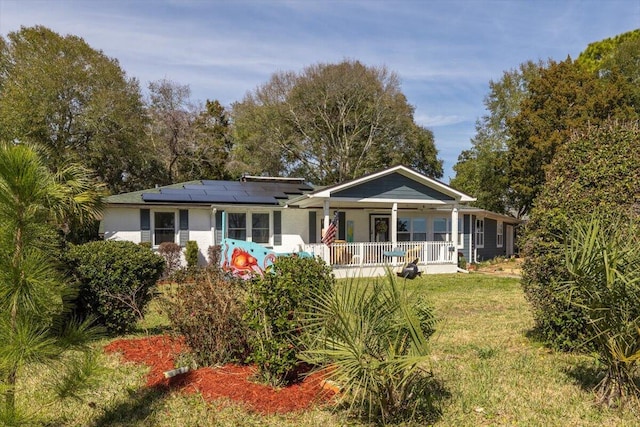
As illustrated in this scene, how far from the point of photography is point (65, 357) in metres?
3.15

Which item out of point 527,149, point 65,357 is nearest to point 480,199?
point 527,149

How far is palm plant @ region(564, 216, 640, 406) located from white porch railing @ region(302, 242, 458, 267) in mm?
13150

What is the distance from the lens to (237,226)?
18.6 m

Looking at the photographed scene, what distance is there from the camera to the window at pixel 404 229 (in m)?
22.3

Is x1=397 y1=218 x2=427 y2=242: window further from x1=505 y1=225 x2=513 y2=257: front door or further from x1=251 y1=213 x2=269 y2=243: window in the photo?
x1=505 y1=225 x2=513 y2=257: front door

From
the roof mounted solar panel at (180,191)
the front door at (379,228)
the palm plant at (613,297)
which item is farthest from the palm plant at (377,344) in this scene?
the front door at (379,228)

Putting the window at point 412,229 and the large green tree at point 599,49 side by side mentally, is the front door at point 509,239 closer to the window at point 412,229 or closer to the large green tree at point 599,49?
the window at point 412,229

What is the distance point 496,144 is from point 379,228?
16.7 m

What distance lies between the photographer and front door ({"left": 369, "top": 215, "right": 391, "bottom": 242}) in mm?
22097

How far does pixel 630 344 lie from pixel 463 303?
708 cm

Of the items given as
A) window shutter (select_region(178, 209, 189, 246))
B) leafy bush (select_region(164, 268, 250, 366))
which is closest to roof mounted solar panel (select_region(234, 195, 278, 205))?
window shutter (select_region(178, 209, 189, 246))

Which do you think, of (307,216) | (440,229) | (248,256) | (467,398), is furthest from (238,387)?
(440,229)

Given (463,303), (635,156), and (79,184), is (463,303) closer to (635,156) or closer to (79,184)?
(635,156)

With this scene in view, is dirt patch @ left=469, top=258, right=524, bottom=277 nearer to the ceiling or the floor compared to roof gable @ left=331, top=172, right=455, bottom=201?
nearer to the floor
